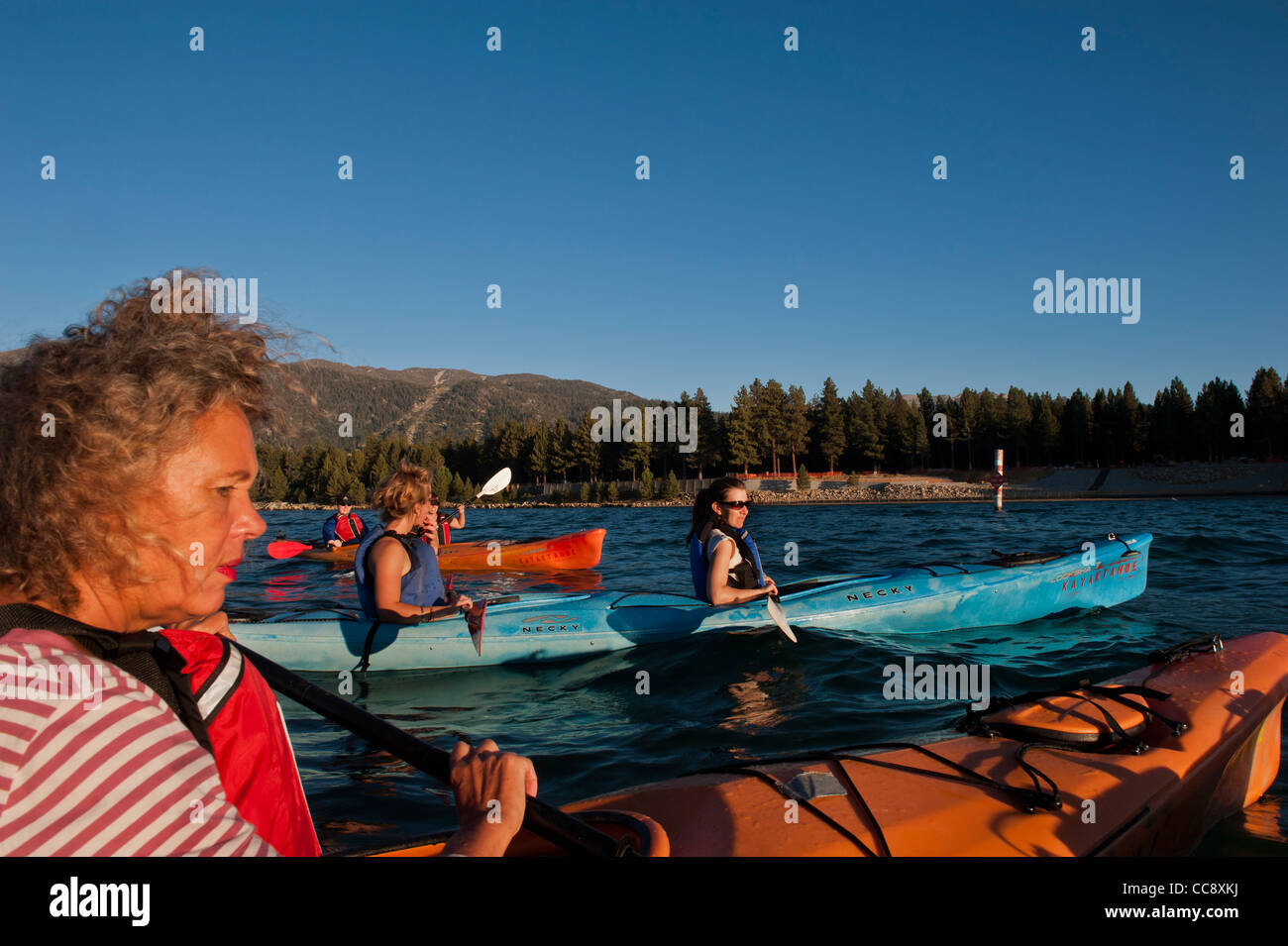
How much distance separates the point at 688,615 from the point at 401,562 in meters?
3.25

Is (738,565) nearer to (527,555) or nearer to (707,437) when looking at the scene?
(527,555)

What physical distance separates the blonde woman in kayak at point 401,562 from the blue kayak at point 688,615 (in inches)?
8.2

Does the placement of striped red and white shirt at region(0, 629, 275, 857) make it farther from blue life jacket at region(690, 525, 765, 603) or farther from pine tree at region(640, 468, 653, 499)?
pine tree at region(640, 468, 653, 499)

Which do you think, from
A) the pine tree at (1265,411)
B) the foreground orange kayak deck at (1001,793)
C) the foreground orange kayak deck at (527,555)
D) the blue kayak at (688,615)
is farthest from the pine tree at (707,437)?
the foreground orange kayak deck at (1001,793)

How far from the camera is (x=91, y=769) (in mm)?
1097

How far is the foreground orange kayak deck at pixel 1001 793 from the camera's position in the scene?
2961mm

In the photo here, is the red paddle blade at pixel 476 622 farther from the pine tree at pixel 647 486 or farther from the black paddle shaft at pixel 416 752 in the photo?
the pine tree at pixel 647 486

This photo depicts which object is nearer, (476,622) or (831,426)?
(476,622)

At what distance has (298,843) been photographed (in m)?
1.91

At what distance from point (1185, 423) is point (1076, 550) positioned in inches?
2854

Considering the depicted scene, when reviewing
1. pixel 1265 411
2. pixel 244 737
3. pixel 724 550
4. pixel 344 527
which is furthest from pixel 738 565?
pixel 1265 411

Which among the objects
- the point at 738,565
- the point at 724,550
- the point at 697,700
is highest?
the point at 724,550

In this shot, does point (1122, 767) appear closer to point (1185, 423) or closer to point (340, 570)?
point (340, 570)
